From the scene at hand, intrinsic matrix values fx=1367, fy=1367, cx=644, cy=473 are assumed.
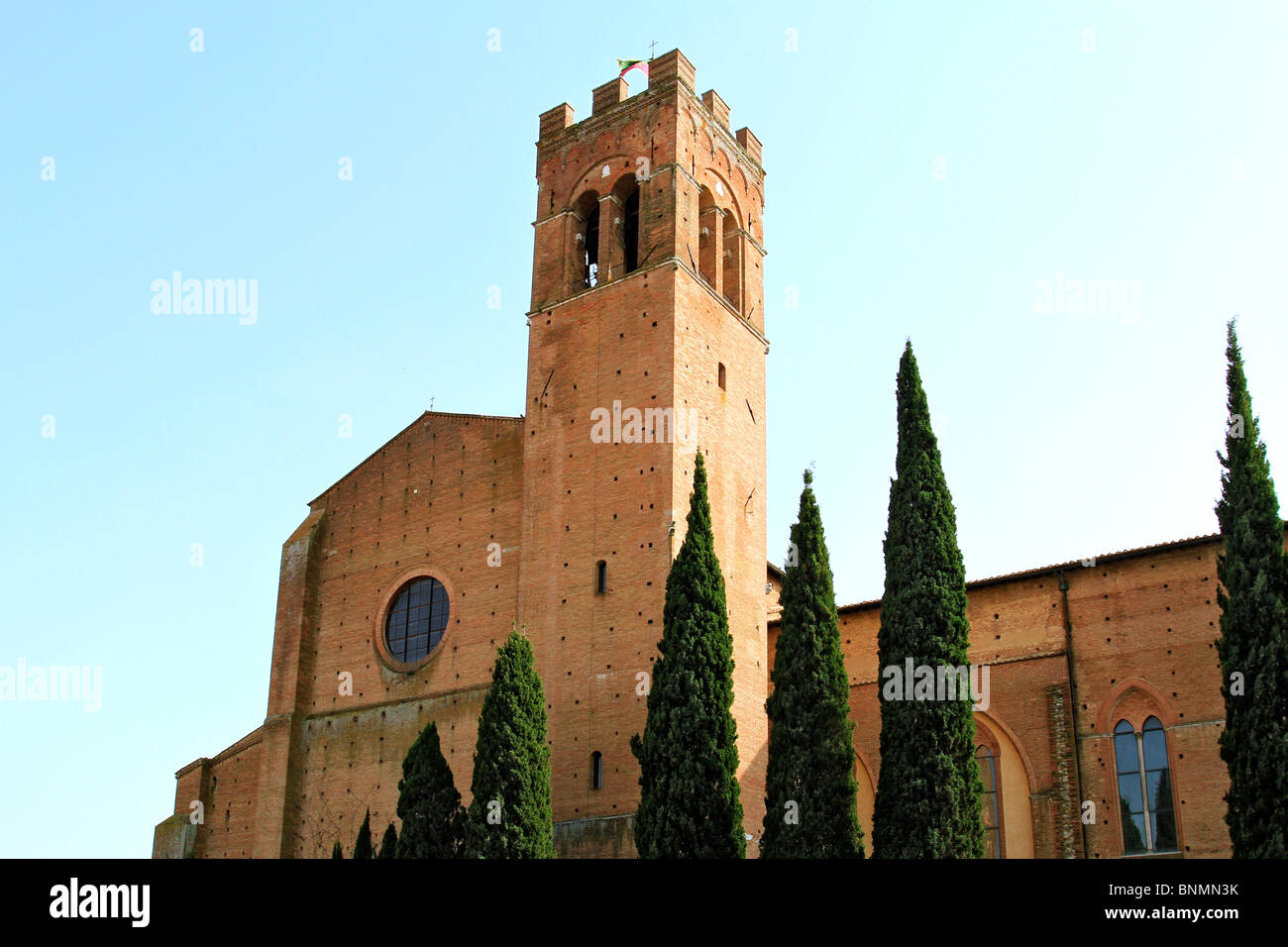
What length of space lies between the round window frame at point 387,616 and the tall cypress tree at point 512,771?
4.66m

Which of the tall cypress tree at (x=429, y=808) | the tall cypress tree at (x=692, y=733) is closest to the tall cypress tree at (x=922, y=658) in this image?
the tall cypress tree at (x=692, y=733)

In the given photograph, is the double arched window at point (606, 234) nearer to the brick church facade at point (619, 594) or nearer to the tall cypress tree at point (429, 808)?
the brick church facade at point (619, 594)

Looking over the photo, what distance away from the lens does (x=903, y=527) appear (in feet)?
53.6

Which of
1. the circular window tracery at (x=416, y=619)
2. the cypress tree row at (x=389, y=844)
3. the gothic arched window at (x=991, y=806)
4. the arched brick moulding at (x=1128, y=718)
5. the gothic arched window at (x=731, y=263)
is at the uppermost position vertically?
the gothic arched window at (x=731, y=263)

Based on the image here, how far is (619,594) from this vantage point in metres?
19.5

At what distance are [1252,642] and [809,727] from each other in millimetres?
4837

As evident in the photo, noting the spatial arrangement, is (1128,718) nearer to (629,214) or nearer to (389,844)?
(389,844)

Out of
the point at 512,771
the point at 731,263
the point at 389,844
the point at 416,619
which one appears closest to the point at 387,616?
the point at 416,619

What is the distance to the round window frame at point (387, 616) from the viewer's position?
21.7 meters

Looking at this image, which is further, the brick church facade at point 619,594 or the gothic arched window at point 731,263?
the gothic arched window at point 731,263
